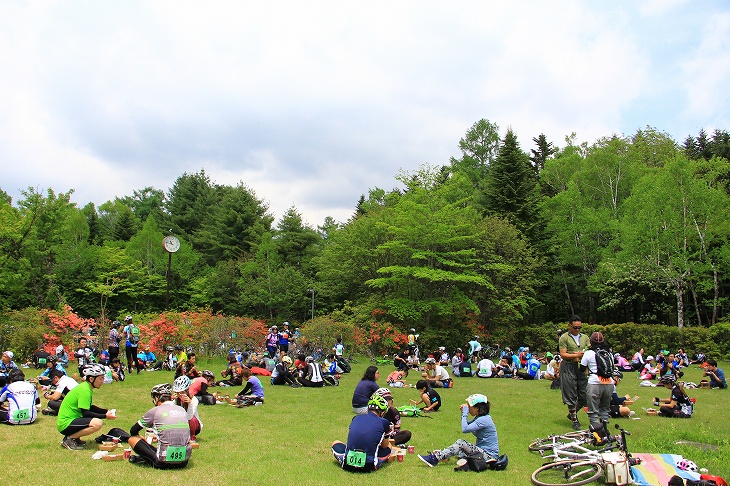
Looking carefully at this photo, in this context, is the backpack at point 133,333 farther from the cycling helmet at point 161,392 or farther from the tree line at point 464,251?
the tree line at point 464,251

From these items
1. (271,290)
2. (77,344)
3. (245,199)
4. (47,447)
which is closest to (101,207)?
(245,199)

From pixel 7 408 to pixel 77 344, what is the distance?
36.9 ft

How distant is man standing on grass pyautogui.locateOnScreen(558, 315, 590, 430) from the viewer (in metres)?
9.63

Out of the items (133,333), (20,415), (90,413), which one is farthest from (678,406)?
(133,333)

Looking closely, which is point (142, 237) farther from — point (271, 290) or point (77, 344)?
point (77, 344)

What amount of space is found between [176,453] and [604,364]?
6.99 meters

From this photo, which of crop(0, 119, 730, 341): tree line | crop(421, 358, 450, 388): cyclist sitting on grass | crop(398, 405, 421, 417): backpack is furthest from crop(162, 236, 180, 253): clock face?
crop(398, 405, 421, 417): backpack

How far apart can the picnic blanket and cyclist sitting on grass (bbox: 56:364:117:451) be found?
7081 millimetres

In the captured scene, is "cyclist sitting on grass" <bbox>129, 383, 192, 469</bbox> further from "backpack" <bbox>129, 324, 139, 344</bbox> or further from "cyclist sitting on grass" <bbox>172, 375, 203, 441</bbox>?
"backpack" <bbox>129, 324, 139, 344</bbox>

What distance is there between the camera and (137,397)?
12.6 m

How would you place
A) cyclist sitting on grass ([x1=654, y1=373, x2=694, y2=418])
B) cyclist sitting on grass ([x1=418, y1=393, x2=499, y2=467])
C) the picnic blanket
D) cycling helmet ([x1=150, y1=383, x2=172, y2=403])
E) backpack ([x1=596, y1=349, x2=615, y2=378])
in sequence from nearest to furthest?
the picnic blanket < cycling helmet ([x1=150, y1=383, x2=172, y2=403]) < cyclist sitting on grass ([x1=418, y1=393, x2=499, y2=467]) < backpack ([x1=596, y1=349, x2=615, y2=378]) < cyclist sitting on grass ([x1=654, y1=373, x2=694, y2=418])

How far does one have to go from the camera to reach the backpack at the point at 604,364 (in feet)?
28.9

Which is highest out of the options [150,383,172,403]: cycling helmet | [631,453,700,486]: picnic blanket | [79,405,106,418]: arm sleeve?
[150,383,172,403]: cycling helmet

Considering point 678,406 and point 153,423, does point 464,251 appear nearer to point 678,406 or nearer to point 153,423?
point 678,406
